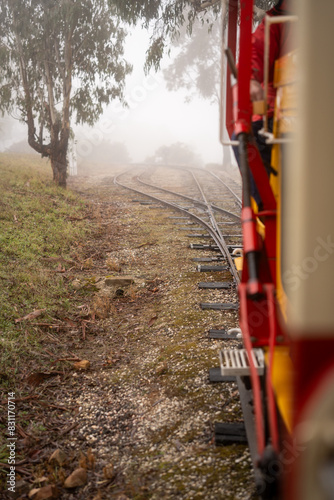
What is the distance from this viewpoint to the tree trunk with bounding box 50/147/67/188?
14.3 meters

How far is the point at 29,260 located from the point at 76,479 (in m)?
4.54

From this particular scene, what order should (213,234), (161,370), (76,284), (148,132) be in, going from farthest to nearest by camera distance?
(148,132) < (213,234) < (76,284) < (161,370)

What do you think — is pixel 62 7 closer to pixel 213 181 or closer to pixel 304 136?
pixel 213 181

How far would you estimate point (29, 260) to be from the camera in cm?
674

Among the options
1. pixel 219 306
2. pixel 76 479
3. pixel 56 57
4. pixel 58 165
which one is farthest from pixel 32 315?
pixel 56 57

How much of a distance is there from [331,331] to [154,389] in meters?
2.60

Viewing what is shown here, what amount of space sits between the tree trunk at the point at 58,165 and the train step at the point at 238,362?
42.5ft

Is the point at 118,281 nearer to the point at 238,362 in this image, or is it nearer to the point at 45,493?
the point at 45,493

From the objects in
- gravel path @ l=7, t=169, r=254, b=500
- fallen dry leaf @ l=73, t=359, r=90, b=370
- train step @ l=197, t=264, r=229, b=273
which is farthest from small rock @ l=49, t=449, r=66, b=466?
train step @ l=197, t=264, r=229, b=273

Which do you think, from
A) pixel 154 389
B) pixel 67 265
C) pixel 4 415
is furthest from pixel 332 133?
pixel 67 265

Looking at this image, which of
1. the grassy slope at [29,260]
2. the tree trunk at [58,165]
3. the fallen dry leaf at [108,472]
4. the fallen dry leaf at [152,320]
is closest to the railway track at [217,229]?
the fallen dry leaf at [152,320]

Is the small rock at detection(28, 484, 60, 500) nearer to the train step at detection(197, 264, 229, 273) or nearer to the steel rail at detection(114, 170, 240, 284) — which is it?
the steel rail at detection(114, 170, 240, 284)

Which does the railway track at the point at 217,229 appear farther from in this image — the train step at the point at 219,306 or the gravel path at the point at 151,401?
the gravel path at the point at 151,401

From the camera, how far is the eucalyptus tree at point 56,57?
13344mm
